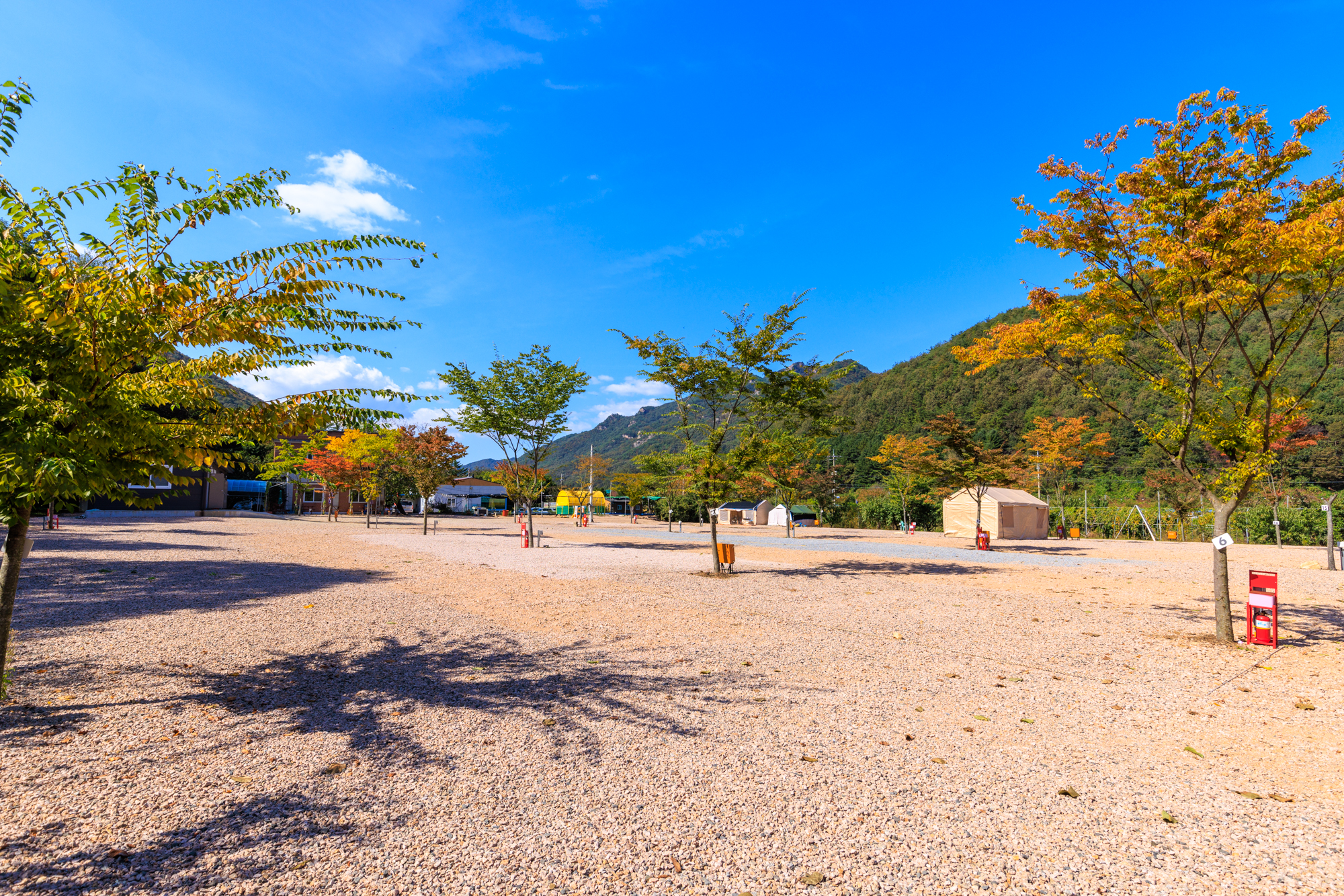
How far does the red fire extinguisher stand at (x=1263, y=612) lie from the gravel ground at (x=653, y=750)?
34cm

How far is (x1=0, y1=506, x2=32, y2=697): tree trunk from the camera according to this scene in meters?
3.96

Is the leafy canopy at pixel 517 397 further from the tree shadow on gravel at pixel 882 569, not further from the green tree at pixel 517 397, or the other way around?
the tree shadow on gravel at pixel 882 569

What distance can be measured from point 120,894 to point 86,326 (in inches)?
112

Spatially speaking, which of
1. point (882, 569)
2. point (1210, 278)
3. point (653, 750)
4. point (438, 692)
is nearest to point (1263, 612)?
point (1210, 278)

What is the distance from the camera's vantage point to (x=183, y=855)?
2600 mm

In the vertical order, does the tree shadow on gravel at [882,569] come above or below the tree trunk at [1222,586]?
below

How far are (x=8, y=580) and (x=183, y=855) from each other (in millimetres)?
2943

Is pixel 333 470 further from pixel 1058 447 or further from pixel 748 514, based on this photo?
pixel 1058 447

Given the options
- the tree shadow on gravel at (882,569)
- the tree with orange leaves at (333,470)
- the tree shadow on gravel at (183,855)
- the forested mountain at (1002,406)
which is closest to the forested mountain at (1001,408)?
the forested mountain at (1002,406)

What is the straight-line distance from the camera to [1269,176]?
273 inches

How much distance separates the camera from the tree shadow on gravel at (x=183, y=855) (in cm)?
241

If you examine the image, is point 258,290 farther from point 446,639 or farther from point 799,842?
point 799,842

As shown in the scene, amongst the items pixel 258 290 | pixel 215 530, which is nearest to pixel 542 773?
pixel 258 290

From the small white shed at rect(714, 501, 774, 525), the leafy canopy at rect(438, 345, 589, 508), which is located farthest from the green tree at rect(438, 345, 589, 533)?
the small white shed at rect(714, 501, 774, 525)
